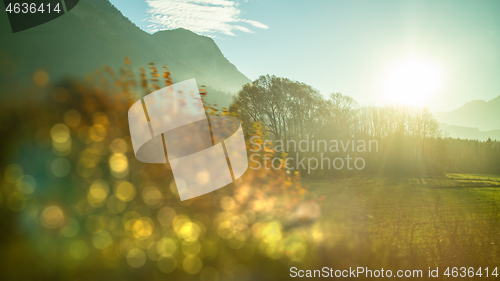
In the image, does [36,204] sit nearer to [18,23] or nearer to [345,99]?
[18,23]

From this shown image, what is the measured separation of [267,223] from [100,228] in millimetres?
1949

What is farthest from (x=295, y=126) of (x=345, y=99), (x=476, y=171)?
(x=476, y=171)

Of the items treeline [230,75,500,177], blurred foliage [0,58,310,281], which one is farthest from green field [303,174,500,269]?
treeline [230,75,500,177]

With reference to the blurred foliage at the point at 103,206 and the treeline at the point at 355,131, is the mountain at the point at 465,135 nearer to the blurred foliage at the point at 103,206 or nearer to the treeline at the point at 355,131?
the treeline at the point at 355,131

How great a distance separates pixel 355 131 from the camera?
22.9 m

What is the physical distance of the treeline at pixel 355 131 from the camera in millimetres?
15391

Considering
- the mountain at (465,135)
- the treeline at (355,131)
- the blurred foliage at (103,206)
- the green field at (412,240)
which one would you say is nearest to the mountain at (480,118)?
the mountain at (465,135)

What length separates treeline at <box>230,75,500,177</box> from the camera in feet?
50.5

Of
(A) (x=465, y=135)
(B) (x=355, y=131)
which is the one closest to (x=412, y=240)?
(B) (x=355, y=131)

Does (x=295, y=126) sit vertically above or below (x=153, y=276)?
below

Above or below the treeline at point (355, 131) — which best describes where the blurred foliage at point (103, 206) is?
above

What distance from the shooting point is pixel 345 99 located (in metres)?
18.4

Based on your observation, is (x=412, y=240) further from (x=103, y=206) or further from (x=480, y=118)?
(x=480, y=118)

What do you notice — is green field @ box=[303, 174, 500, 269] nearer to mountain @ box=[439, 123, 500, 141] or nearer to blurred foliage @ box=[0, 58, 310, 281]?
blurred foliage @ box=[0, 58, 310, 281]
